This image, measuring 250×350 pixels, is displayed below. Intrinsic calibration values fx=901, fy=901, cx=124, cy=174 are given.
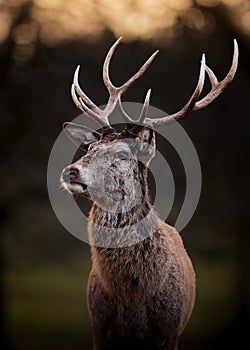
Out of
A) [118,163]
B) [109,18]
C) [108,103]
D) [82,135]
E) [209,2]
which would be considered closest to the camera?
[118,163]

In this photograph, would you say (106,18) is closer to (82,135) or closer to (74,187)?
(82,135)

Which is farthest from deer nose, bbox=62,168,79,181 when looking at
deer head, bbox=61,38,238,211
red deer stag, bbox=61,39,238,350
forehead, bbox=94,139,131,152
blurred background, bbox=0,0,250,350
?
blurred background, bbox=0,0,250,350

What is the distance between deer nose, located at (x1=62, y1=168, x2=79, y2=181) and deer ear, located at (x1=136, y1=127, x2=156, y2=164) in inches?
22.7

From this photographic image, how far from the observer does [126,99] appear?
37.1ft

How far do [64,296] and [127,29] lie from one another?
4135 millimetres

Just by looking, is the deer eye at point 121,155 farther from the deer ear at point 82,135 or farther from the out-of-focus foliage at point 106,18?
the out-of-focus foliage at point 106,18

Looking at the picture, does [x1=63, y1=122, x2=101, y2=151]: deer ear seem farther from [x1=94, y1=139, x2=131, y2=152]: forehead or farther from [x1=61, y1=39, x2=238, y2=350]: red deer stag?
[x1=94, y1=139, x2=131, y2=152]: forehead

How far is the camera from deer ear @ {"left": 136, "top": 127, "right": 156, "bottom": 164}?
5918 mm

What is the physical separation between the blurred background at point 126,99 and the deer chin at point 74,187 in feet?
19.4

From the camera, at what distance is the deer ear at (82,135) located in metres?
6.13

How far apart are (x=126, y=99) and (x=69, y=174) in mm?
5904

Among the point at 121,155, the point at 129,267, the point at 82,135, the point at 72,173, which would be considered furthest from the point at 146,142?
the point at 129,267

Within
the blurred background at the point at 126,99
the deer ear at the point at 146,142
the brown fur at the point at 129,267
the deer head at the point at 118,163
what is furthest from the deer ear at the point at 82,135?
the blurred background at the point at 126,99

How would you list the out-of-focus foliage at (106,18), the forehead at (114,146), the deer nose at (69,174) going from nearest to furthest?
the deer nose at (69,174), the forehead at (114,146), the out-of-focus foliage at (106,18)
